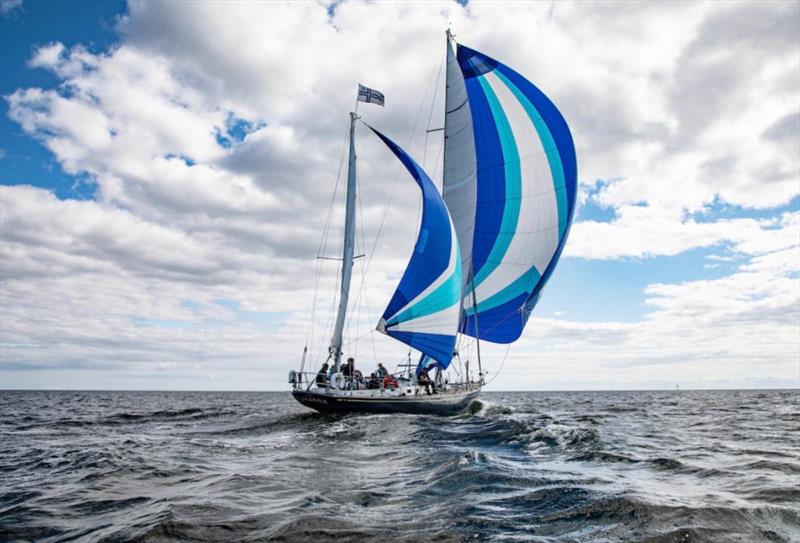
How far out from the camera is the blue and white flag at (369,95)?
75.8 feet

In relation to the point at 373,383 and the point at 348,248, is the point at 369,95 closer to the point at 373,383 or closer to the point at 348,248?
the point at 348,248

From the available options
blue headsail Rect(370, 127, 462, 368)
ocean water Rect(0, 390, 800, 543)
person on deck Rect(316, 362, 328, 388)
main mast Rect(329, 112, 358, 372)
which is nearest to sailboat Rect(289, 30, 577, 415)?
main mast Rect(329, 112, 358, 372)

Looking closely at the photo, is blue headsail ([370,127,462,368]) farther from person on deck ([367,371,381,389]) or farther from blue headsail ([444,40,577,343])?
blue headsail ([444,40,577,343])

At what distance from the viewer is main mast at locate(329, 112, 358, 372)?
2020cm

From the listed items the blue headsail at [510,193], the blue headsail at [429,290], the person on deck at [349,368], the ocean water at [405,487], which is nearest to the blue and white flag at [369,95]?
the blue headsail at [510,193]

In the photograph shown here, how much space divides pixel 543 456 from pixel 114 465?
26.8 feet

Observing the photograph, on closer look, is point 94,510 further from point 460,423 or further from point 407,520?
point 460,423

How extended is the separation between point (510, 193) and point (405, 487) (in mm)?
19089

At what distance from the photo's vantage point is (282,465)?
10.0m

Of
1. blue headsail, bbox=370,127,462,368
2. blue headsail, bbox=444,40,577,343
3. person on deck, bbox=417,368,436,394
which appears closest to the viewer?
blue headsail, bbox=370,127,462,368

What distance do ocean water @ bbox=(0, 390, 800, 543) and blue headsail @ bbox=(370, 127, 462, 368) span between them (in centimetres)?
482

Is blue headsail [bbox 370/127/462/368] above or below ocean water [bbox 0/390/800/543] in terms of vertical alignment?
above

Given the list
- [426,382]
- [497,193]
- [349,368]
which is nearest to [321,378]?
[349,368]

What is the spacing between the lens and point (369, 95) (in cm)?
2341
